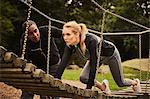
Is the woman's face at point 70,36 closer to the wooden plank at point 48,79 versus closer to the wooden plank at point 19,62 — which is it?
the wooden plank at point 48,79

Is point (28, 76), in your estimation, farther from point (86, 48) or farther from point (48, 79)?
point (86, 48)

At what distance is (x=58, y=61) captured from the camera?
303cm

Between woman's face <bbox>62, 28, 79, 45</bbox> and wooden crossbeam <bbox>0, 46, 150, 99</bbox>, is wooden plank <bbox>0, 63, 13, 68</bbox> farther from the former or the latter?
woman's face <bbox>62, 28, 79, 45</bbox>

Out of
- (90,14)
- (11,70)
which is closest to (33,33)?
(11,70)

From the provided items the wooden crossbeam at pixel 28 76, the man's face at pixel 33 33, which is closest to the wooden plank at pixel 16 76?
the wooden crossbeam at pixel 28 76

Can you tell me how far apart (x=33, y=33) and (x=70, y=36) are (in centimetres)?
24

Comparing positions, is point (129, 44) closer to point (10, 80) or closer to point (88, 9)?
point (88, 9)

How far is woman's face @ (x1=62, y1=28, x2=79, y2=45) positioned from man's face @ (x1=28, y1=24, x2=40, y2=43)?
176mm

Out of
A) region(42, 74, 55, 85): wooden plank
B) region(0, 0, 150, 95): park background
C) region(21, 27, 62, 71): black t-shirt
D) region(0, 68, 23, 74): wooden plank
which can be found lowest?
region(42, 74, 55, 85): wooden plank

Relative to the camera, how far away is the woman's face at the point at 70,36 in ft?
9.15

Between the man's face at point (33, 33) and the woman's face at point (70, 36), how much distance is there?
6.9 inches

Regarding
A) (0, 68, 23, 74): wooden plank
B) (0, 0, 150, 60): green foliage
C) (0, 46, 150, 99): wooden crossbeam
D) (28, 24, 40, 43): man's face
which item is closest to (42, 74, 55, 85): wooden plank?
(0, 46, 150, 99): wooden crossbeam

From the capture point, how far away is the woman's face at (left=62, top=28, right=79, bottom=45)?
2789mm

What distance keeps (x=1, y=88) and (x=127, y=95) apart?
244 centimetres
